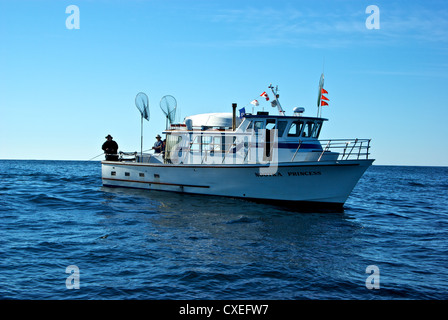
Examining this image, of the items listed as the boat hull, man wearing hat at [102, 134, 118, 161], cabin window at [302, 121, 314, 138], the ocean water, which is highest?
cabin window at [302, 121, 314, 138]

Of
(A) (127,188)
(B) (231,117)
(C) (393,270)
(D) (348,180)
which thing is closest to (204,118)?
(B) (231,117)

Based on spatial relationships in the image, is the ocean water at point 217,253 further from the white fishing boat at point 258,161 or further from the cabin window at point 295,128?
the cabin window at point 295,128

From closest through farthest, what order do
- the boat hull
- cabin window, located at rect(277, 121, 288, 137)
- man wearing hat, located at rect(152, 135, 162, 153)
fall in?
the boat hull → cabin window, located at rect(277, 121, 288, 137) → man wearing hat, located at rect(152, 135, 162, 153)

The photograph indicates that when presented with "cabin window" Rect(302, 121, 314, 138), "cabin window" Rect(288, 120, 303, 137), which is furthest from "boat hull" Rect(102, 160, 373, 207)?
"cabin window" Rect(302, 121, 314, 138)

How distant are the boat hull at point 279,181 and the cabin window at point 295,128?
233cm

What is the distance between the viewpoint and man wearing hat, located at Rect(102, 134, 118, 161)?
81.3 feet

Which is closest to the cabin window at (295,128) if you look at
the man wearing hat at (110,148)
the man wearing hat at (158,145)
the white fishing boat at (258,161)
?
the white fishing boat at (258,161)

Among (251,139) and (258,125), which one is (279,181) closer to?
(251,139)

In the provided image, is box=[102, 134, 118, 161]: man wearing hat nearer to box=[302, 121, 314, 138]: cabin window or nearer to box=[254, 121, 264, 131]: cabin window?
box=[254, 121, 264, 131]: cabin window

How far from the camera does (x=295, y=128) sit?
18.7 m

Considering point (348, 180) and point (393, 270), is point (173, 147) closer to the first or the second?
point (348, 180)

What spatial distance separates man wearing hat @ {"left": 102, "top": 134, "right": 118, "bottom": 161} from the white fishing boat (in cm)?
346

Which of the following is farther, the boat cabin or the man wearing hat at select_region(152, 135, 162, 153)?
the man wearing hat at select_region(152, 135, 162, 153)
